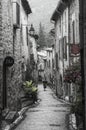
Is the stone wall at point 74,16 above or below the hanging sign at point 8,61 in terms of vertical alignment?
above

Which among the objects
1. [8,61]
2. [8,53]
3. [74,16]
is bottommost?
[8,61]

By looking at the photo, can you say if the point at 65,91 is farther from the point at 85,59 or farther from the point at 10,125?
the point at 85,59

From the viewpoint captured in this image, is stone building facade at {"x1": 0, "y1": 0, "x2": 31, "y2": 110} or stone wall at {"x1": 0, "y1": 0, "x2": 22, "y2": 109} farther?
stone wall at {"x1": 0, "y1": 0, "x2": 22, "y2": 109}

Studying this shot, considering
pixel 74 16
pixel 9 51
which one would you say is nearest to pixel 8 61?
pixel 9 51

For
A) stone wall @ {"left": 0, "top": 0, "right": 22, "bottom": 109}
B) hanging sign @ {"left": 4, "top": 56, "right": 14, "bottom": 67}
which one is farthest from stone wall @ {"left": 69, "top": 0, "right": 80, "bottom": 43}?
hanging sign @ {"left": 4, "top": 56, "right": 14, "bottom": 67}

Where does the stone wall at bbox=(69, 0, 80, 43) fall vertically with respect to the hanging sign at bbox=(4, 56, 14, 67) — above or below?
above

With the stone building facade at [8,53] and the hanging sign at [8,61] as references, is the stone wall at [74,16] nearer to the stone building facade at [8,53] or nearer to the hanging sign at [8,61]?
the stone building facade at [8,53]

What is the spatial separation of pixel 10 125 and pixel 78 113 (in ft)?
10.3

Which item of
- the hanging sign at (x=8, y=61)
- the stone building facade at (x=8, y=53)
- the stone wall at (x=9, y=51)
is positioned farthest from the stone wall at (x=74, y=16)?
the hanging sign at (x=8, y=61)

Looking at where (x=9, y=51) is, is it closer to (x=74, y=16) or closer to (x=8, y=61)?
(x=8, y=61)

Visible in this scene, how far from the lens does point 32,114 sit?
→ 22.9 m

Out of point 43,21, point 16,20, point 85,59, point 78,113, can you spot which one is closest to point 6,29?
point 16,20

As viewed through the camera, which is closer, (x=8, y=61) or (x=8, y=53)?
(x=8, y=61)

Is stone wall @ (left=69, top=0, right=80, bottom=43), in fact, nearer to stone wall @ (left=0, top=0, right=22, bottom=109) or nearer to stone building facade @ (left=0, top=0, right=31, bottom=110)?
stone building facade @ (left=0, top=0, right=31, bottom=110)
